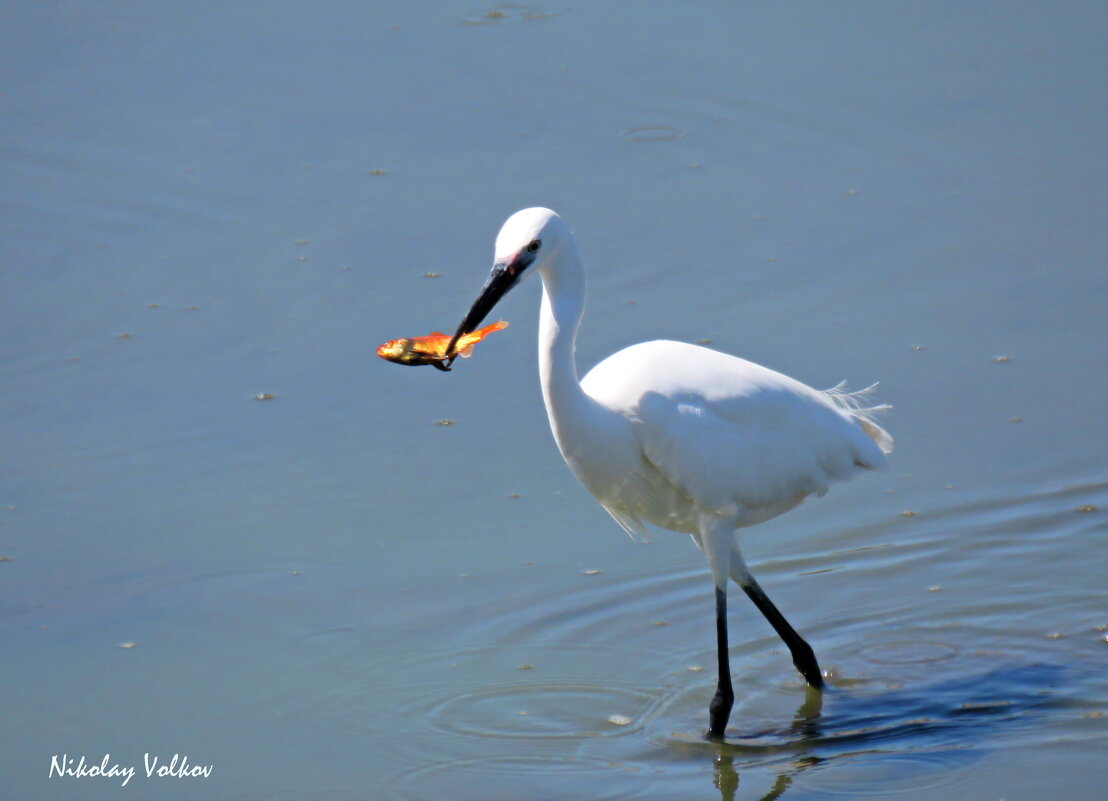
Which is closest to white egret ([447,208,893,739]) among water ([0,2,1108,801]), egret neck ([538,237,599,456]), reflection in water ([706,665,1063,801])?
egret neck ([538,237,599,456])

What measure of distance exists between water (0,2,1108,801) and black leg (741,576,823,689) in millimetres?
104

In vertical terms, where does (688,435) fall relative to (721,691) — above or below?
above

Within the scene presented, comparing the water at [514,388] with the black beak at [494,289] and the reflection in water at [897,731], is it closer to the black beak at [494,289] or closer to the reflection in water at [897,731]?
the reflection in water at [897,731]

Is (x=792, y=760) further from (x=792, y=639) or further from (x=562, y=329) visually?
(x=562, y=329)

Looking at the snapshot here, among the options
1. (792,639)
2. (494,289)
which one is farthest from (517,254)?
(792,639)

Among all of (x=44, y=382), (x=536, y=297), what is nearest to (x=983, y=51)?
(x=536, y=297)

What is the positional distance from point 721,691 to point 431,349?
61.6 inches

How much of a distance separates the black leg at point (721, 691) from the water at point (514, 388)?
8 cm

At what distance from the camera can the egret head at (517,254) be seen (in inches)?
191

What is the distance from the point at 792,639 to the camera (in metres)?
5.71

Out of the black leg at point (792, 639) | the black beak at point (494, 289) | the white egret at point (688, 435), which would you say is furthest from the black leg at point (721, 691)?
the black beak at point (494, 289)

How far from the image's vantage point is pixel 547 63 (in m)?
10.9

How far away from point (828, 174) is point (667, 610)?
4.01 metres

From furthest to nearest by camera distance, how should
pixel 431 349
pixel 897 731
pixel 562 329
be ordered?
pixel 897 731 → pixel 431 349 → pixel 562 329
